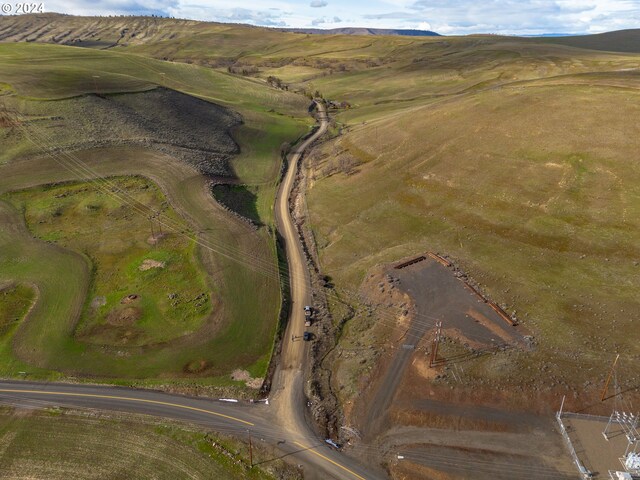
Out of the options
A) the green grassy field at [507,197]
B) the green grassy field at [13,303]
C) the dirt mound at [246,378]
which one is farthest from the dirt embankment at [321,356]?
the green grassy field at [13,303]

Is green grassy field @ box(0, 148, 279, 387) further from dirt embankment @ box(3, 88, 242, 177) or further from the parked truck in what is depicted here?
dirt embankment @ box(3, 88, 242, 177)

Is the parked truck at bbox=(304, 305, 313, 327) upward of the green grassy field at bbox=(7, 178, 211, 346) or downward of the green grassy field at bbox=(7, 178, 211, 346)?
downward

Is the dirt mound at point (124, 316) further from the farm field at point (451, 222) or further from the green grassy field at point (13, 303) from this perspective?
the green grassy field at point (13, 303)

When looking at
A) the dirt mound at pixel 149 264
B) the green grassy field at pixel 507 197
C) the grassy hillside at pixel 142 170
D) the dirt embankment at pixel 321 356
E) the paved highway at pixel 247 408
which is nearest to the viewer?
the paved highway at pixel 247 408

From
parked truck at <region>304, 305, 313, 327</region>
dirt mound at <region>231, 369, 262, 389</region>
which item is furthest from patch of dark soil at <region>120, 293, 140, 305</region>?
parked truck at <region>304, 305, 313, 327</region>

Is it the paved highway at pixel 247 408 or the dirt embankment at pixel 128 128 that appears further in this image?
the dirt embankment at pixel 128 128

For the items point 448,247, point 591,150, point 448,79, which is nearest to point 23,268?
point 448,247

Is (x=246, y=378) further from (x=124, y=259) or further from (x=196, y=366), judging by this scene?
(x=124, y=259)
